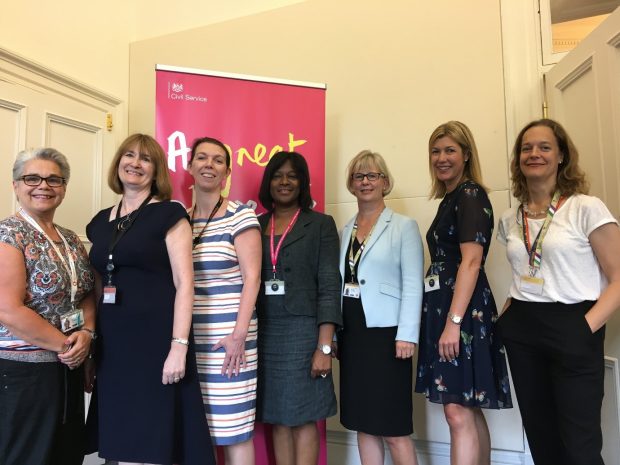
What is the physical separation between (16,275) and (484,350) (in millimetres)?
→ 1639

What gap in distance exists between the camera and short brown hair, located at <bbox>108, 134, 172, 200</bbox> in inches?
63.5

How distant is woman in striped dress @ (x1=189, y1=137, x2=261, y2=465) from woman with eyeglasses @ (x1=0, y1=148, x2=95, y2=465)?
0.41 metres

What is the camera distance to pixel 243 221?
65.5 inches

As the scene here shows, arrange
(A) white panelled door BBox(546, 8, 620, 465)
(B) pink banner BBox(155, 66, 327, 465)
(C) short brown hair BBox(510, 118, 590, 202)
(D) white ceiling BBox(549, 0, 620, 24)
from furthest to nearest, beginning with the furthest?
(B) pink banner BBox(155, 66, 327, 465)
(D) white ceiling BBox(549, 0, 620, 24)
(A) white panelled door BBox(546, 8, 620, 465)
(C) short brown hair BBox(510, 118, 590, 202)

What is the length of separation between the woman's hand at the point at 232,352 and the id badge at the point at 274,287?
246mm

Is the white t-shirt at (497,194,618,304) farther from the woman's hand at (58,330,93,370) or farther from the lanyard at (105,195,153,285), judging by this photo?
the woman's hand at (58,330,93,370)

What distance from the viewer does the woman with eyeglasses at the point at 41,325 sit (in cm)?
137

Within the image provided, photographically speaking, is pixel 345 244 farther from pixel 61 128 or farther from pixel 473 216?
pixel 61 128

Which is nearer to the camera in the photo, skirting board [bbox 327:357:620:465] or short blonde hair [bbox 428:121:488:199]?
short blonde hair [bbox 428:121:488:199]

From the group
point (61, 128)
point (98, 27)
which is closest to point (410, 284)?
point (61, 128)

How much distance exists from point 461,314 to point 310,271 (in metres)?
0.61

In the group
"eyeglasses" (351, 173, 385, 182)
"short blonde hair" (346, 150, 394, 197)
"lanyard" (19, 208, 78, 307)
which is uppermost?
"short blonde hair" (346, 150, 394, 197)

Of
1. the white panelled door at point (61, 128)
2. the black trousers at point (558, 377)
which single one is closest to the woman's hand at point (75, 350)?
the white panelled door at point (61, 128)

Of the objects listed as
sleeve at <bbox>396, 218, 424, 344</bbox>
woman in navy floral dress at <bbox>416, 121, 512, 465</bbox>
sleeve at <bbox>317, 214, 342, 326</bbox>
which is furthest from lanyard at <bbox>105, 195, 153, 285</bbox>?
woman in navy floral dress at <bbox>416, 121, 512, 465</bbox>
